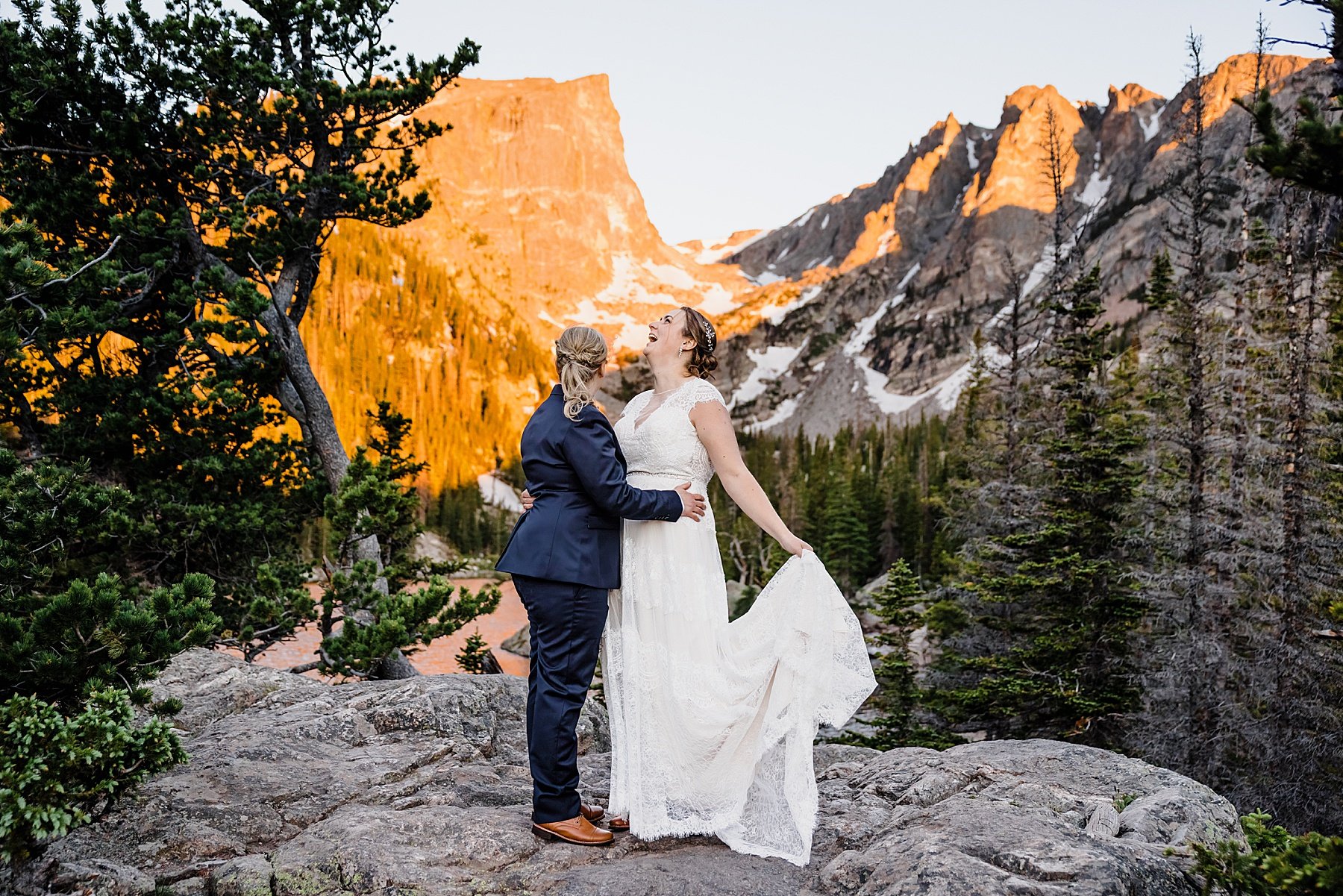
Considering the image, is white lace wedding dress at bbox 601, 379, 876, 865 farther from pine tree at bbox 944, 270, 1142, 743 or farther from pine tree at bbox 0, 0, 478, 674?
pine tree at bbox 944, 270, 1142, 743

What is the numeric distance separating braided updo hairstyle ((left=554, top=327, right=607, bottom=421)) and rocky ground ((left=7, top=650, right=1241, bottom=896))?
231 cm

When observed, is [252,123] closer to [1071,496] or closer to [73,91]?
[73,91]

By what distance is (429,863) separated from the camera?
412cm

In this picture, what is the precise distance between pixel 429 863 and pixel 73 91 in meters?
10.7

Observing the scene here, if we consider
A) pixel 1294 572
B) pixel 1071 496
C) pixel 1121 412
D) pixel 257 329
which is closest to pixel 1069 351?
pixel 1121 412

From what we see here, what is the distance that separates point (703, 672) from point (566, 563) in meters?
1.00

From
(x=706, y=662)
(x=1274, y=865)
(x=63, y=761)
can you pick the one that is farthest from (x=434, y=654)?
(x=1274, y=865)

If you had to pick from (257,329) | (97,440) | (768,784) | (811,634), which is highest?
(257,329)

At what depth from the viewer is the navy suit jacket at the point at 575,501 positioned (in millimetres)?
4281

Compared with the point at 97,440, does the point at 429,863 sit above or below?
below

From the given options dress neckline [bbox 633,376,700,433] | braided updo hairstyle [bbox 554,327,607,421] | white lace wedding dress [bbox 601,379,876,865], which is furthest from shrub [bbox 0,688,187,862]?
dress neckline [bbox 633,376,700,433]

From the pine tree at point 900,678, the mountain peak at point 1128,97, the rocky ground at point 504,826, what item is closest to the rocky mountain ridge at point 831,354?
the mountain peak at point 1128,97

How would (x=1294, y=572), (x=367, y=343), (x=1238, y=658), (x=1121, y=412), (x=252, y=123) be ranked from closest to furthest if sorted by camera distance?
1. (x=252, y=123)
2. (x=1294, y=572)
3. (x=1238, y=658)
4. (x=1121, y=412)
5. (x=367, y=343)

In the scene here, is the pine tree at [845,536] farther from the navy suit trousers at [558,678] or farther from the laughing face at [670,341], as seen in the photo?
the navy suit trousers at [558,678]
